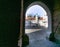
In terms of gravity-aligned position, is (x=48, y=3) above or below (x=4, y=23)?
above

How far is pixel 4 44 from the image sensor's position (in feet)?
3.72

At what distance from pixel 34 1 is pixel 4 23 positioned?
3.63 metres

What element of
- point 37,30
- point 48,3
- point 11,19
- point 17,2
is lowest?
point 37,30

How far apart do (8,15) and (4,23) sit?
9cm

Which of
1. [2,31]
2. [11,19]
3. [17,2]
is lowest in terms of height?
[2,31]

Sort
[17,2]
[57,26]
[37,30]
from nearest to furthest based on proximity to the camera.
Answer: [17,2] < [57,26] < [37,30]

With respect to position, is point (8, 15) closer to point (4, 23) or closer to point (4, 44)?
point (4, 23)

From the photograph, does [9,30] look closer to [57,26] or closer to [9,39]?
Result: [9,39]

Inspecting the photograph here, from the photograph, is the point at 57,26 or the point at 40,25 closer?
the point at 57,26

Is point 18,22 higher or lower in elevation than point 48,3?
lower

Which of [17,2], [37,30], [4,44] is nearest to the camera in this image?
[4,44]

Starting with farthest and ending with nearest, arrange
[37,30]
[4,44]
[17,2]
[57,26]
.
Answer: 1. [37,30]
2. [57,26]
3. [17,2]
4. [4,44]

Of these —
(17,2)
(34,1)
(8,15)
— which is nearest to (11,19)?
(8,15)

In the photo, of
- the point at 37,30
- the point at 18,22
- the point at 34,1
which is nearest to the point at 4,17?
the point at 18,22
